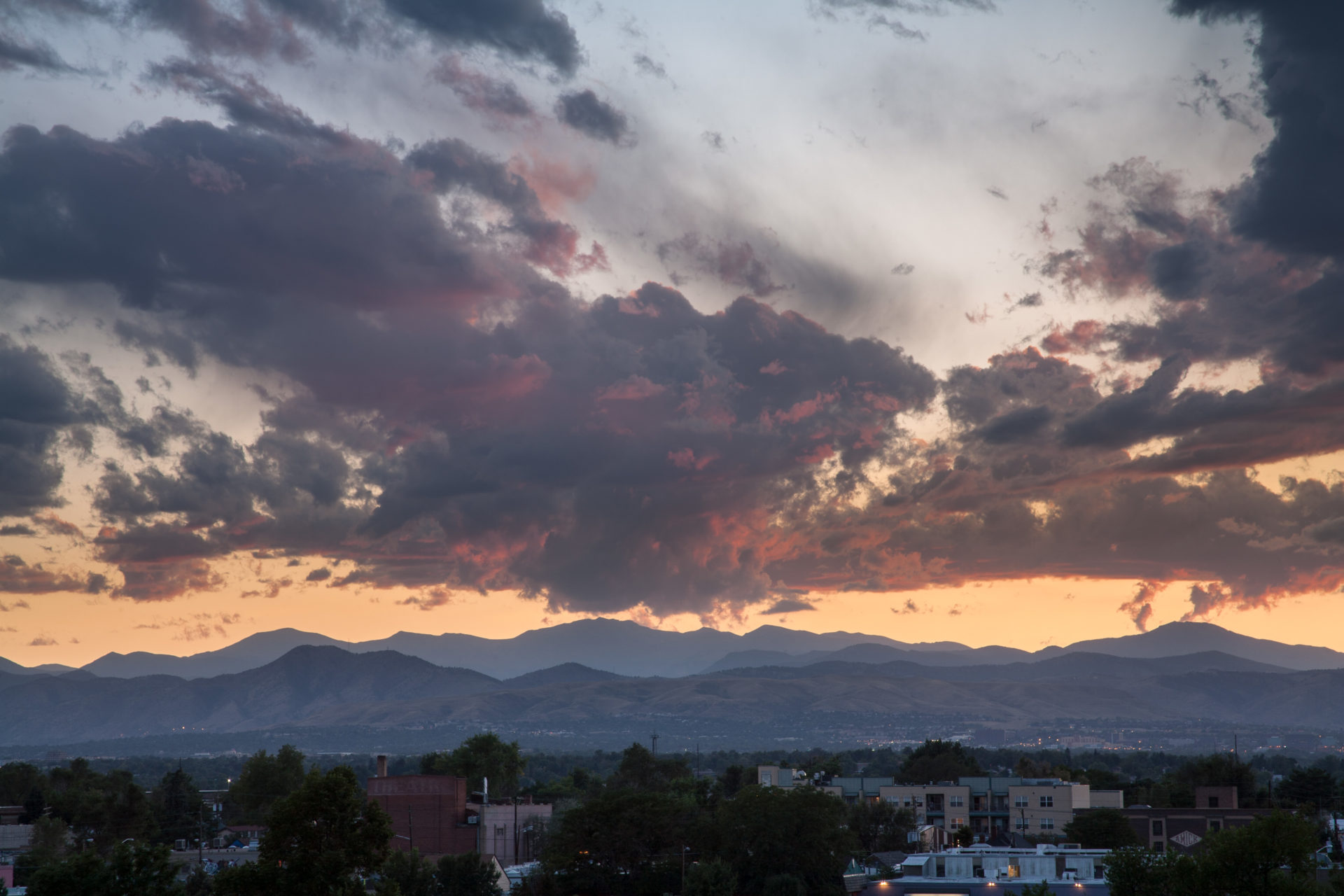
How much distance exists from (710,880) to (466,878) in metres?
21.5

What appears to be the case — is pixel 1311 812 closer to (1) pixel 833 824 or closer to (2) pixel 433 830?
(1) pixel 833 824

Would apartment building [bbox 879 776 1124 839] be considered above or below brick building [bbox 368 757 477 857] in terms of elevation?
below

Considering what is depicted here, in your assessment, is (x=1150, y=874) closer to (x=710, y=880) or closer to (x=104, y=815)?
(x=710, y=880)

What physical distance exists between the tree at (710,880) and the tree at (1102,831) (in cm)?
4618

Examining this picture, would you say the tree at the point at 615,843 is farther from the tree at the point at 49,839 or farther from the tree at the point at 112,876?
the tree at the point at 112,876

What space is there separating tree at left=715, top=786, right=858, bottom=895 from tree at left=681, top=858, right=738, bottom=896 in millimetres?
5001

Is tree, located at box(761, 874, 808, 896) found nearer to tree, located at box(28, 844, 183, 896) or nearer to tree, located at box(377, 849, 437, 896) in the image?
tree, located at box(377, 849, 437, 896)

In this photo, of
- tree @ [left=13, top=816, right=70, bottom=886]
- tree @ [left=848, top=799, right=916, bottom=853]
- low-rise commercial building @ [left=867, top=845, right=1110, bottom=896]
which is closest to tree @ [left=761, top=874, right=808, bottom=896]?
low-rise commercial building @ [left=867, top=845, right=1110, bottom=896]

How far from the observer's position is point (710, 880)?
377 ft

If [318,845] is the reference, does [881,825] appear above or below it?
below

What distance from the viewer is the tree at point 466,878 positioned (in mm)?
111562

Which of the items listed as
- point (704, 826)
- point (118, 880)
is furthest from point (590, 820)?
point (118, 880)

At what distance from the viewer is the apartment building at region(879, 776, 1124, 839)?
175m

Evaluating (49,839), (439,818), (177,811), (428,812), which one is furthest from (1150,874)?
(177,811)
